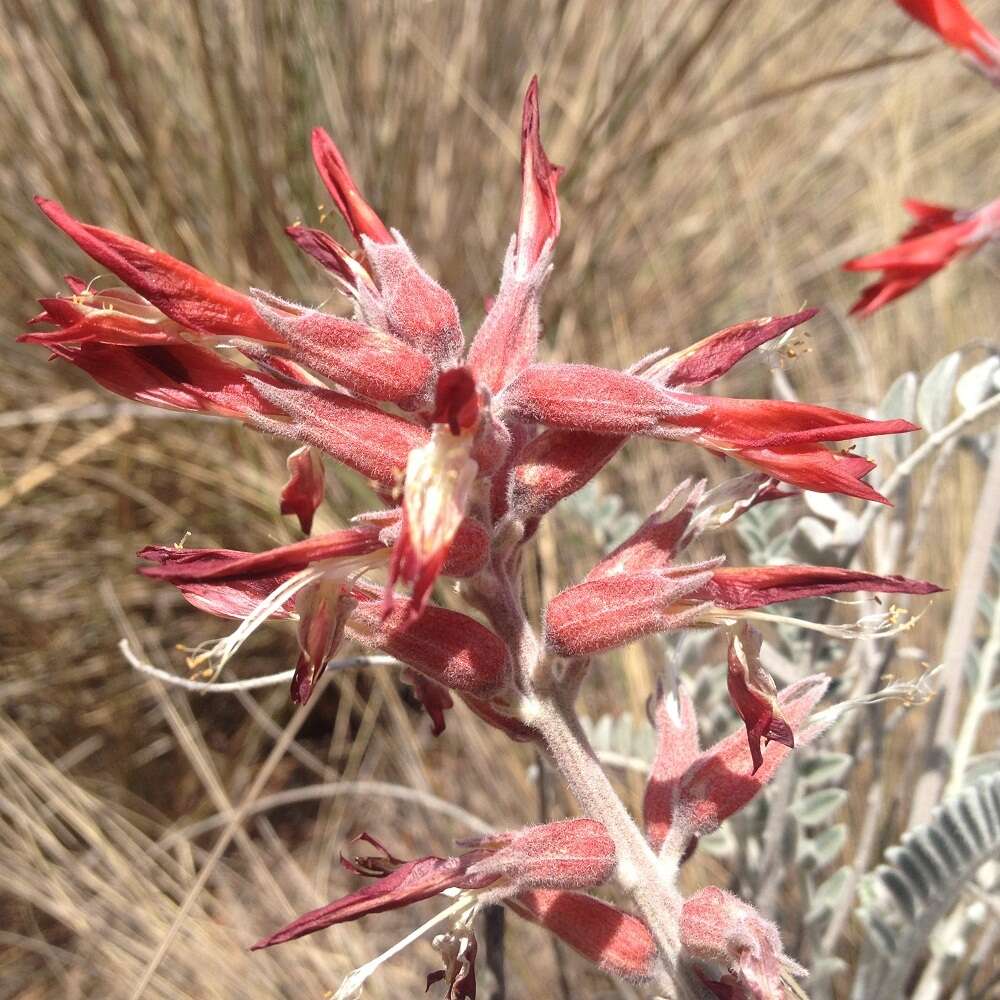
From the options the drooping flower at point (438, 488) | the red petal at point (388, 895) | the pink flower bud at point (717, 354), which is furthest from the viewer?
the pink flower bud at point (717, 354)

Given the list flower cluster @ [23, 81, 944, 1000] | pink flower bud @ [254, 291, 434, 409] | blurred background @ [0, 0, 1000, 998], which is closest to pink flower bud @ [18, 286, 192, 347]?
flower cluster @ [23, 81, 944, 1000]

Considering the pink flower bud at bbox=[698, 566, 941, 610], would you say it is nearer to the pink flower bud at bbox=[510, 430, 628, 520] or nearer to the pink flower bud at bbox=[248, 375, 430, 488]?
the pink flower bud at bbox=[510, 430, 628, 520]

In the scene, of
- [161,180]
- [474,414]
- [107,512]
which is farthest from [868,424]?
[107,512]

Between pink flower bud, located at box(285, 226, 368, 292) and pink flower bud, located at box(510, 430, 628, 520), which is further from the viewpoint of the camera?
pink flower bud, located at box(285, 226, 368, 292)

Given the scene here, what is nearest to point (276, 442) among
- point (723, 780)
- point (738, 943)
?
point (723, 780)

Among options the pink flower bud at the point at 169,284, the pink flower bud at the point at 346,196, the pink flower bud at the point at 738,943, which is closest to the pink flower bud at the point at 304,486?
the pink flower bud at the point at 169,284

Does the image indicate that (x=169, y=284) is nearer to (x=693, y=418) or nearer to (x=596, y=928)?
(x=693, y=418)

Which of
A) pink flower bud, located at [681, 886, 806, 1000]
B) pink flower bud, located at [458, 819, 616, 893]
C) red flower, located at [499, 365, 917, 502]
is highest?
red flower, located at [499, 365, 917, 502]

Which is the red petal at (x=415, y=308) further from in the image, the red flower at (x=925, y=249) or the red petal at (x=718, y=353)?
the red flower at (x=925, y=249)
